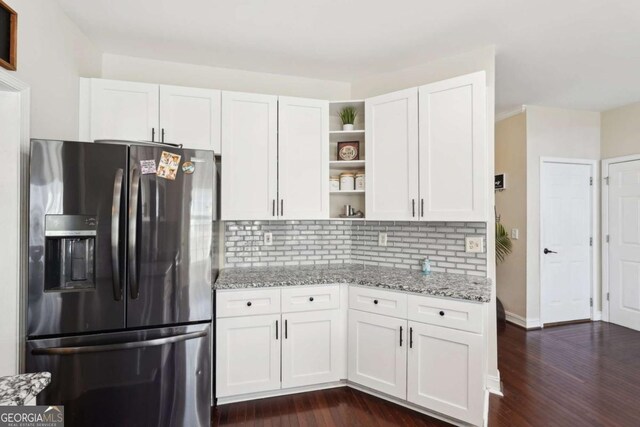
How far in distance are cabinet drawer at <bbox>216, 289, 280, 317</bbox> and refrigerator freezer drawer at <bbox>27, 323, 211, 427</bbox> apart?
27cm

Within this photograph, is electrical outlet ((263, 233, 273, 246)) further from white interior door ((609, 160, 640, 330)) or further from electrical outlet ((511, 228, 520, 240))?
white interior door ((609, 160, 640, 330))

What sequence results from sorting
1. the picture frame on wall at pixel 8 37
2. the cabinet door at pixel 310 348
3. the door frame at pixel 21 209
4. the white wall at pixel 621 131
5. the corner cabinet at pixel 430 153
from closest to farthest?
1. the picture frame on wall at pixel 8 37
2. the door frame at pixel 21 209
3. the corner cabinet at pixel 430 153
4. the cabinet door at pixel 310 348
5. the white wall at pixel 621 131

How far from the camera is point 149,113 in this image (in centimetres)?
221

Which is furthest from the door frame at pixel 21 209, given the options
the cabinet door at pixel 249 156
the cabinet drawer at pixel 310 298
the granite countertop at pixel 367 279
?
the cabinet drawer at pixel 310 298

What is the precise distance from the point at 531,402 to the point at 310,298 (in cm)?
179

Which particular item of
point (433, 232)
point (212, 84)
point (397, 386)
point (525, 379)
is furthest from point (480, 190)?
point (212, 84)

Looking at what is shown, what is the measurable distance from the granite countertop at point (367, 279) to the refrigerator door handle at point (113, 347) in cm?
39

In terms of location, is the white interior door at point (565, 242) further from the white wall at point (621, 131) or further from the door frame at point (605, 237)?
the white wall at point (621, 131)

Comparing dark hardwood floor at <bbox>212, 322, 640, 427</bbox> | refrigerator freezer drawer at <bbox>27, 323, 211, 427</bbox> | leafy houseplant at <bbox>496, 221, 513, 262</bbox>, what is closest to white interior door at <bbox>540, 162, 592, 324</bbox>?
leafy houseplant at <bbox>496, 221, 513, 262</bbox>

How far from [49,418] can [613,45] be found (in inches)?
149

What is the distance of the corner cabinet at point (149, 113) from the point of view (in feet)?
7.02

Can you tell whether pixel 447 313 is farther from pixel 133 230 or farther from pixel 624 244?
pixel 624 244

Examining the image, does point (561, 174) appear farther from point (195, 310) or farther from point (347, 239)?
point (195, 310)

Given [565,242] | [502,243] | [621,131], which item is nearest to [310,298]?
[502,243]
